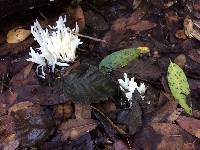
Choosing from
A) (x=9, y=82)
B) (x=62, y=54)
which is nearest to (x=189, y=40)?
(x=62, y=54)

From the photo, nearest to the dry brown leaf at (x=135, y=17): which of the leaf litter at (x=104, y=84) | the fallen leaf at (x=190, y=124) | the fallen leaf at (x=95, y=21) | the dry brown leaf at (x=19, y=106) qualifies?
the leaf litter at (x=104, y=84)

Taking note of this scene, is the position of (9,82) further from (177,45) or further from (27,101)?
(177,45)

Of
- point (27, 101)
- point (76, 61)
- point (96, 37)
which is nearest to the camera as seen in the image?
point (27, 101)

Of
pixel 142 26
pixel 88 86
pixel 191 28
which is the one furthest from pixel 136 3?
pixel 88 86

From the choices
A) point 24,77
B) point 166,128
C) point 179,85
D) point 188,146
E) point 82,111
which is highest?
point 24,77

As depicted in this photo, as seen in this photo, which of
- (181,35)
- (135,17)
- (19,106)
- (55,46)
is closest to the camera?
(19,106)

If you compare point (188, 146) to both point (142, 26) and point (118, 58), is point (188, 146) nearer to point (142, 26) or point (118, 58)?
point (118, 58)
